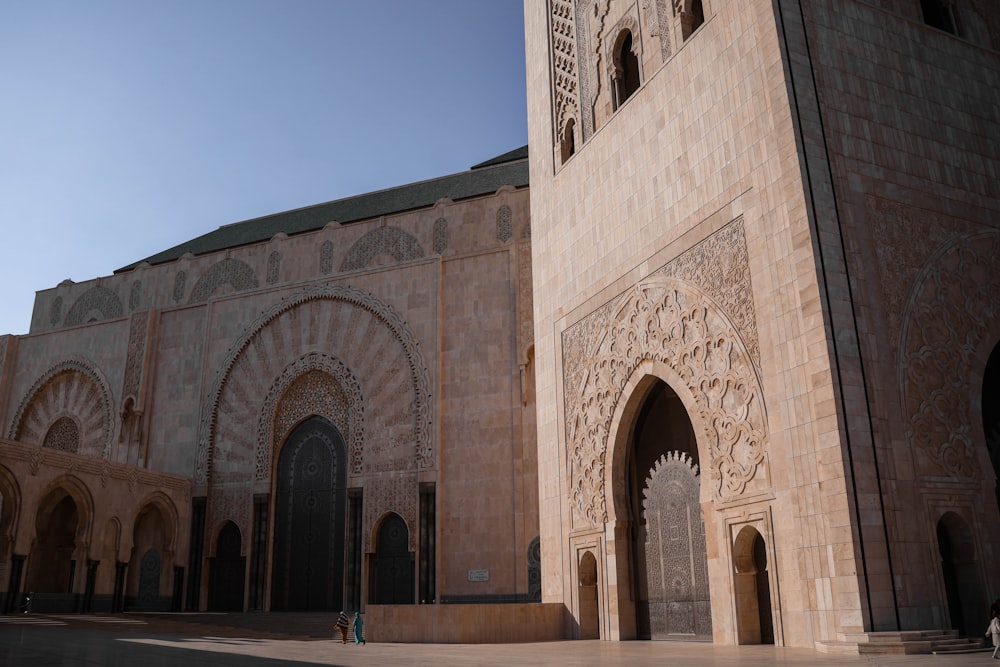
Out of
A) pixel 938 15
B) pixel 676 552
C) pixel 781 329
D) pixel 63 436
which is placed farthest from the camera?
pixel 63 436

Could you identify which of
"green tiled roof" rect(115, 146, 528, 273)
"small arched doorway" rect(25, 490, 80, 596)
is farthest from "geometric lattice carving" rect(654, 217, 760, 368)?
"small arched doorway" rect(25, 490, 80, 596)

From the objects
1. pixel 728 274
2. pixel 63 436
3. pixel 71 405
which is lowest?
pixel 728 274

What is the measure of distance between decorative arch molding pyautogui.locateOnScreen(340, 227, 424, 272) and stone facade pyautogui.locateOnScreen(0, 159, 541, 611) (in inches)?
1.6

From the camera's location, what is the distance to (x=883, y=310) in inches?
260

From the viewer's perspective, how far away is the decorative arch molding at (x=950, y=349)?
6.46 m

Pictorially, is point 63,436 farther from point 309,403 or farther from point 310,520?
point 310,520

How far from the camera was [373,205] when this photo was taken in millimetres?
18078

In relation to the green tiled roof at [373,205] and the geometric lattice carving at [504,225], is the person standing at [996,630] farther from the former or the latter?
the green tiled roof at [373,205]

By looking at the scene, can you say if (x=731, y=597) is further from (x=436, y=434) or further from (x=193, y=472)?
(x=193, y=472)

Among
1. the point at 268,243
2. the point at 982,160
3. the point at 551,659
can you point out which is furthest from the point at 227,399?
the point at 982,160

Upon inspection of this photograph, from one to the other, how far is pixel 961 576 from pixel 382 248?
11522 mm

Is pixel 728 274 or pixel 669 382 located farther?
pixel 669 382

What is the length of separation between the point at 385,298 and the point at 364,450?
2775mm

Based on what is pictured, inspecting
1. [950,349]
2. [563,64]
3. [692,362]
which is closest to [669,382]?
[692,362]
